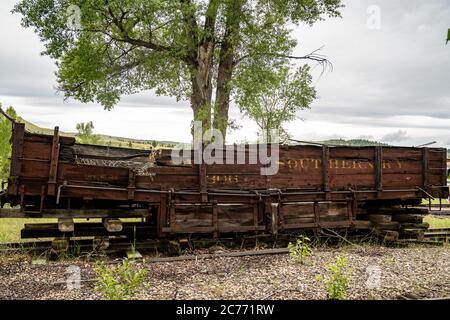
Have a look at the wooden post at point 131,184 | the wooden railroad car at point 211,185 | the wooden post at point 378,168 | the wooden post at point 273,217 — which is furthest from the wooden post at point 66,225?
the wooden post at point 378,168

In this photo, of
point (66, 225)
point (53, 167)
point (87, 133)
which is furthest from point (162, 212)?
point (87, 133)

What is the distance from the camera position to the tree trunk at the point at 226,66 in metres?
14.6

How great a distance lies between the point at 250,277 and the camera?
6.37 metres

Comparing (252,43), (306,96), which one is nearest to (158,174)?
(252,43)

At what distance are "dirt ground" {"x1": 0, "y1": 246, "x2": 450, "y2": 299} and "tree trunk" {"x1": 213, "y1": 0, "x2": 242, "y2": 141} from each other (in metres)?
8.57

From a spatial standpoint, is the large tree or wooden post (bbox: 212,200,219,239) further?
the large tree

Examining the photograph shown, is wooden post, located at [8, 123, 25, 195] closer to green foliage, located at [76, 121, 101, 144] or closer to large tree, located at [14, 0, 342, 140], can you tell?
large tree, located at [14, 0, 342, 140]

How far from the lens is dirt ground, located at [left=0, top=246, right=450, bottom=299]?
5426 millimetres

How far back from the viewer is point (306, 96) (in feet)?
69.9

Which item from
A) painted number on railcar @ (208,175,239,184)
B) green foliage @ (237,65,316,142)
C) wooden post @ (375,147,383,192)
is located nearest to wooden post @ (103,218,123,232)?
painted number on railcar @ (208,175,239,184)

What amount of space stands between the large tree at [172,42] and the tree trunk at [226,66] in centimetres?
4
